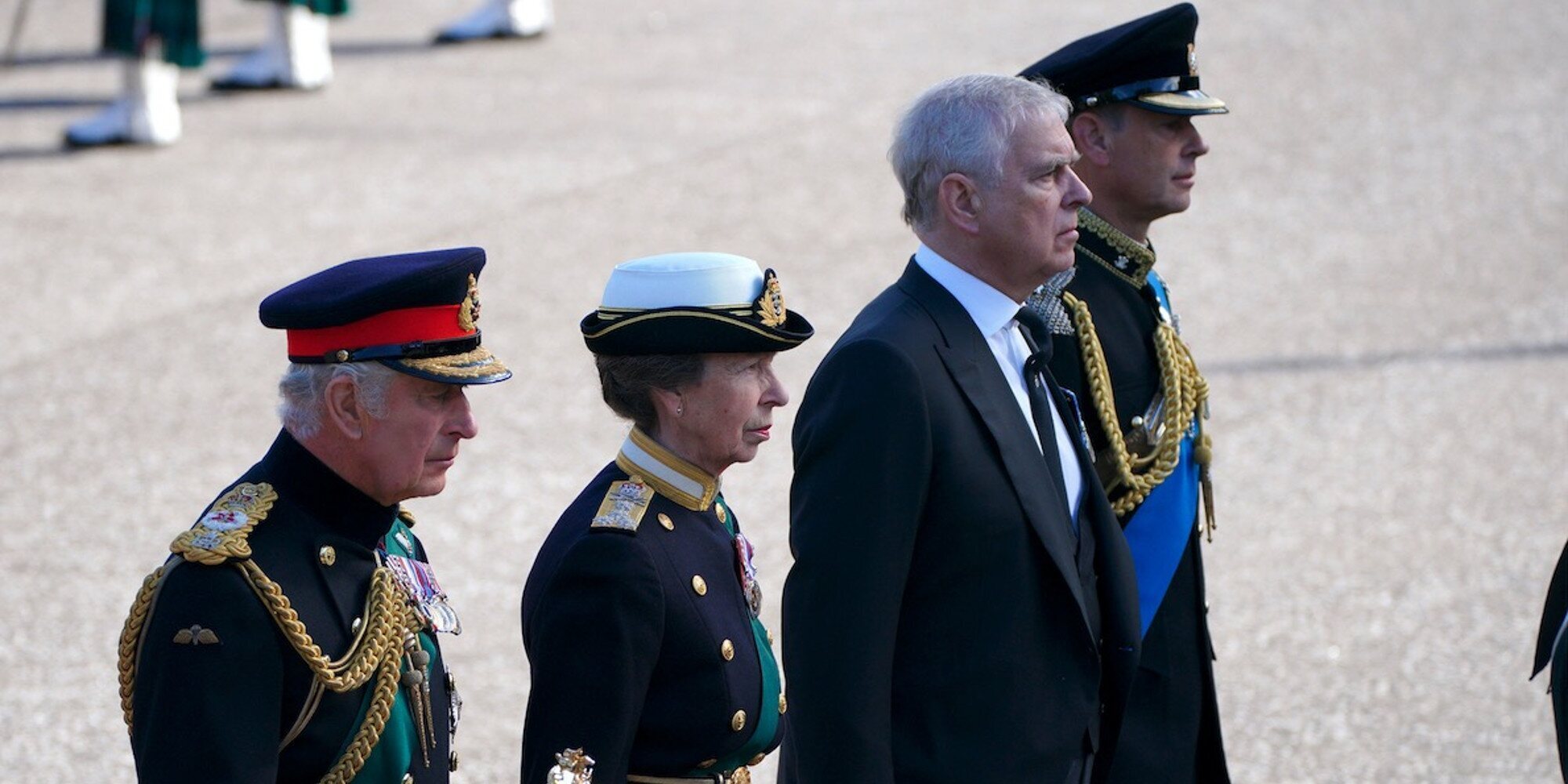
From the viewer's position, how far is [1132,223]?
12.5 ft

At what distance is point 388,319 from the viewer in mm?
2756

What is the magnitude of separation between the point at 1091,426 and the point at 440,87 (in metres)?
8.63

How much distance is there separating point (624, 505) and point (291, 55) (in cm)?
914

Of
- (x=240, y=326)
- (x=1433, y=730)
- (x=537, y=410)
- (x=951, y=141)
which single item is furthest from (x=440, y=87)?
(x=951, y=141)

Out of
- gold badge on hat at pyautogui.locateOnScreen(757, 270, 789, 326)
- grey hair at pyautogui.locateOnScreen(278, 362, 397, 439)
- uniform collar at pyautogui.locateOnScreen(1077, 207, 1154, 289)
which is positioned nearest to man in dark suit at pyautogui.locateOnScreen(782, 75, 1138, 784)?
gold badge on hat at pyautogui.locateOnScreen(757, 270, 789, 326)

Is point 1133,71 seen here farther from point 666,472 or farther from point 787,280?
point 787,280

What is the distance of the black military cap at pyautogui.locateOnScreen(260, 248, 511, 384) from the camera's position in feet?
8.93

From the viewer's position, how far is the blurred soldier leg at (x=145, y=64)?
402 inches

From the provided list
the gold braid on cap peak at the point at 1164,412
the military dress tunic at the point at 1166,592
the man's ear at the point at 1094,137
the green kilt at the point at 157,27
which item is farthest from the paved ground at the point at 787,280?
the man's ear at the point at 1094,137

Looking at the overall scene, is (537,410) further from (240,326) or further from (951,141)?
(951,141)

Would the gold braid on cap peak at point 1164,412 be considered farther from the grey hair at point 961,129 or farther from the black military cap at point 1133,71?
the grey hair at point 961,129

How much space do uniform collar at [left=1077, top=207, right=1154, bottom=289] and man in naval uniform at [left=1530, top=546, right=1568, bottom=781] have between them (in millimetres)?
953

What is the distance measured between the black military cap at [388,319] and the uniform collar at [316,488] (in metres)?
0.13

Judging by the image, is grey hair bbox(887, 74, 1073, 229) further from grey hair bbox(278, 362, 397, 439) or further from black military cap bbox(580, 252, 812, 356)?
grey hair bbox(278, 362, 397, 439)
